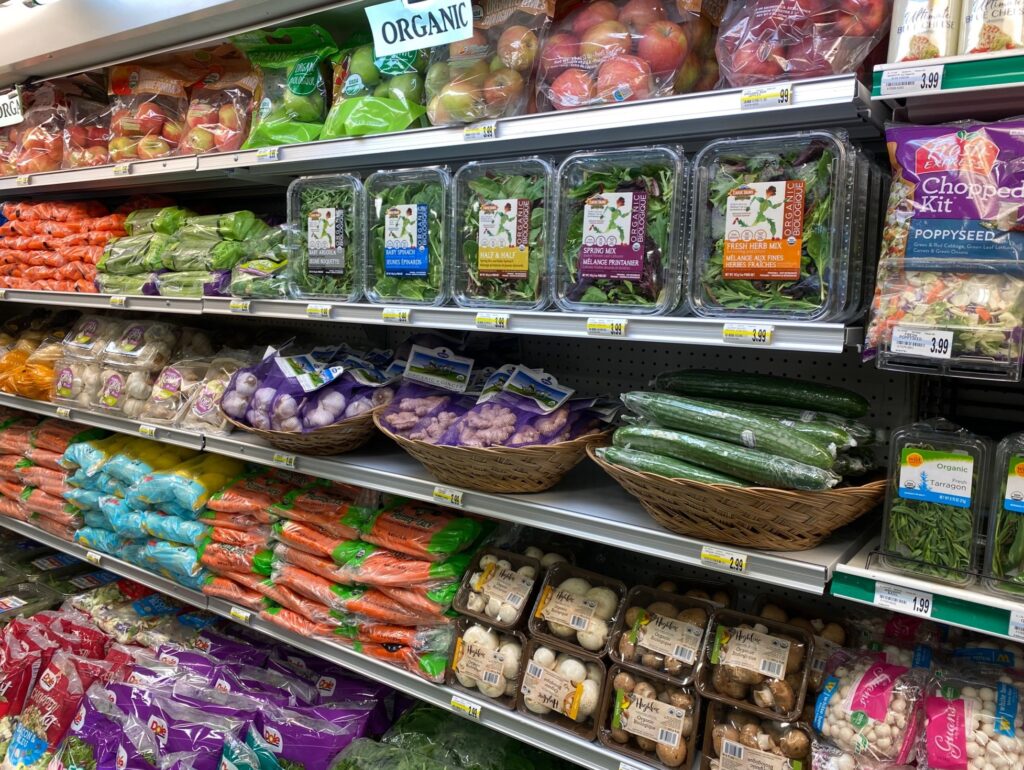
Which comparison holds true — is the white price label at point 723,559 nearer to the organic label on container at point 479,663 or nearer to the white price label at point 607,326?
the white price label at point 607,326

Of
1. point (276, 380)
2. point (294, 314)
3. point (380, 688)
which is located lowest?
point (380, 688)

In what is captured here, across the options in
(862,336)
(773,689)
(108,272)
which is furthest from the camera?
(108,272)

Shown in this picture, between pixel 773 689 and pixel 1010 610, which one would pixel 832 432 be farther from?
pixel 773 689

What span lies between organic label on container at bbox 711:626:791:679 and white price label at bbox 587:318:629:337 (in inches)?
26.8

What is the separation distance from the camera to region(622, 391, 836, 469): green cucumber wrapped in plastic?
1.28 metres

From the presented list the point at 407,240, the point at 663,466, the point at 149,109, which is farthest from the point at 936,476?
the point at 149,109

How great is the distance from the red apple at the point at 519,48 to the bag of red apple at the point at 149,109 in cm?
142

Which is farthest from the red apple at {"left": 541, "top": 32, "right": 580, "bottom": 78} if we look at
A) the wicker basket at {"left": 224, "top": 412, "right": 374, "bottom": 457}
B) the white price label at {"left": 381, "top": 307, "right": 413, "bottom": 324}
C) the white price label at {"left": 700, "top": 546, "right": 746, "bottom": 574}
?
the white price label at {"left": 700, "top": 546, "right": 746, "bottom": 574}

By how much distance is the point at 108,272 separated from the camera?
260 cm

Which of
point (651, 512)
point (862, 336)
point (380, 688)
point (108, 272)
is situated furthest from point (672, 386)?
point (108, 272)

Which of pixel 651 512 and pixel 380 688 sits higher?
pixel 651 512

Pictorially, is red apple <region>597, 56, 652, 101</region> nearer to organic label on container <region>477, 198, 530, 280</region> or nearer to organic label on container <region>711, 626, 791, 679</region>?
organic label on container <region>477, 198, 530, 280</region>

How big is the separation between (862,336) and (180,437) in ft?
6.68

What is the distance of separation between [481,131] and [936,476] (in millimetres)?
1138
